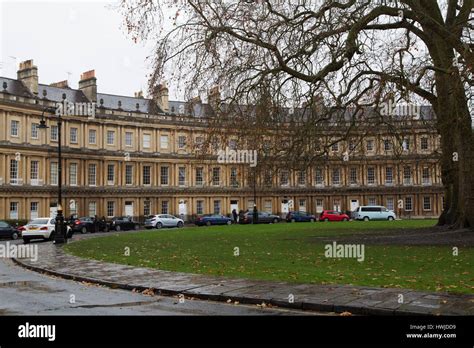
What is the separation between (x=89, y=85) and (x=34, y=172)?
51.7ft

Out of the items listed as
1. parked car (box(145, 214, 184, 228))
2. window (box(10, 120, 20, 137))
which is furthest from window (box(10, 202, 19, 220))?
parked car (box(145, 214, 184, 228))

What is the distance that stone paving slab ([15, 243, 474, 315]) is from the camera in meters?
10.4

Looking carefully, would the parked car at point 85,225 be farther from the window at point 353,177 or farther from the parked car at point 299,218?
the window at point 353,177

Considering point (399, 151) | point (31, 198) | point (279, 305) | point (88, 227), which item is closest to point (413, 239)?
point (399, 151)

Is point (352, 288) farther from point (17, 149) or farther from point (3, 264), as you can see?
point (17, 149)

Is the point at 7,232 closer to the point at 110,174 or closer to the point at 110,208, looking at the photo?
the point at 110,208

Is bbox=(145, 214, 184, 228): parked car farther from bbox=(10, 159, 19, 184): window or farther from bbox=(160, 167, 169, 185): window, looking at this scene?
bbox=(160, 167, 169, 185): window

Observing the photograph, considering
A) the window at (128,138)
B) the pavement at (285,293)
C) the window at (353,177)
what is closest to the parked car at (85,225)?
the window at (128,138)

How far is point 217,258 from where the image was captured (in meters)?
20.9

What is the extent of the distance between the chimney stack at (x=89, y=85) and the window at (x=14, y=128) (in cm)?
1317

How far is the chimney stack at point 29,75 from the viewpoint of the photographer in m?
69.6

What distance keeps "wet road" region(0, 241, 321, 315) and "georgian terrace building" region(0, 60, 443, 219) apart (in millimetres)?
43916
